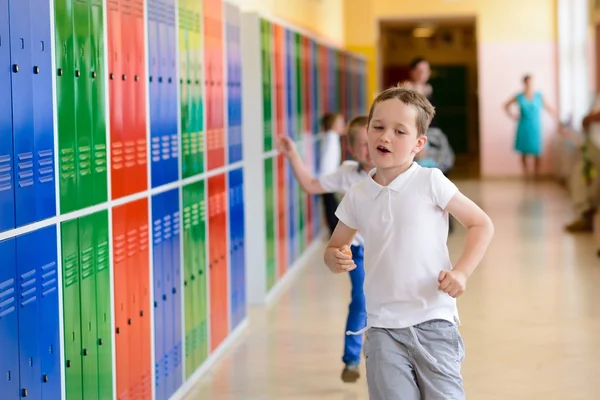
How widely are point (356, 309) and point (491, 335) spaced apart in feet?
4.54

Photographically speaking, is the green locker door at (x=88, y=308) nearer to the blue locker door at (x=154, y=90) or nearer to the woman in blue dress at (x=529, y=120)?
the blue locker door at (x=154, y=90)

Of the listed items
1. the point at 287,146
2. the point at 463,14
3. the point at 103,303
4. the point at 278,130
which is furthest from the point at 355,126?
the point at 463,14

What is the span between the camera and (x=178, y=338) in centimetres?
455

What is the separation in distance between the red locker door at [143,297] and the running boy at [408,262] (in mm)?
1260

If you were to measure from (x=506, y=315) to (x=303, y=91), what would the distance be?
311 centimetres

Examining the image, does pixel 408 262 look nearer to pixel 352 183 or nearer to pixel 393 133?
pixel 393 133

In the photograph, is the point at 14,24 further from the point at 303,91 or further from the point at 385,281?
the point at 303,91

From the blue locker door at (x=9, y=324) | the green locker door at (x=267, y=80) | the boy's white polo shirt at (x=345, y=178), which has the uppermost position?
the green locker door at (x=267, y=80)

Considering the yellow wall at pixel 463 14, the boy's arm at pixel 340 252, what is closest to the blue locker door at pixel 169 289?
the boy's arm at pixel 340 252

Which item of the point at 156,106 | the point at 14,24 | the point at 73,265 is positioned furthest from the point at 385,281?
the point at 156,106

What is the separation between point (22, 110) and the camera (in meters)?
2.87

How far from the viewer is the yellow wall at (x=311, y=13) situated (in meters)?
9.59

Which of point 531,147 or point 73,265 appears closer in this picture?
point 73,265

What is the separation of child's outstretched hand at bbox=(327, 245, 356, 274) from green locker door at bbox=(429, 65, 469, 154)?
67.8 feet
